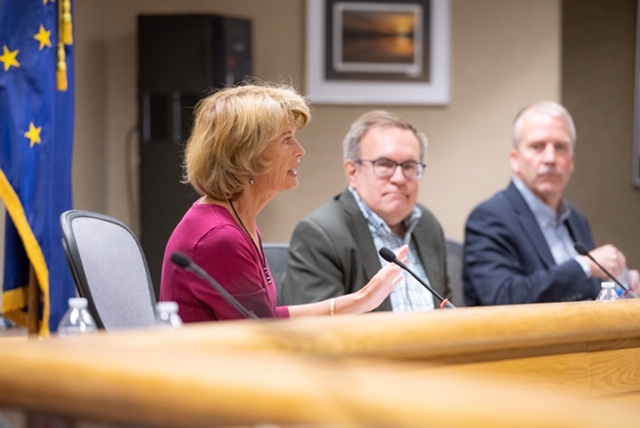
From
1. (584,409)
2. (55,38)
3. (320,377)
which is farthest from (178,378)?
(55,38)

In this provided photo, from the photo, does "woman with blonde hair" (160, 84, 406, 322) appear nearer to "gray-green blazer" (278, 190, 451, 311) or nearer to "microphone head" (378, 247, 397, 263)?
"microphone head" (378, 247, 397, 263)

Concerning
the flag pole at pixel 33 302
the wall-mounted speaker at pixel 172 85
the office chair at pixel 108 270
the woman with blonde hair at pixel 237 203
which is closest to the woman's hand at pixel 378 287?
the woman with blonde hair at pixel 237 203

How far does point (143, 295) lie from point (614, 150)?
13.1 feet

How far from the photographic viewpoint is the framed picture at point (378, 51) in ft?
14.9

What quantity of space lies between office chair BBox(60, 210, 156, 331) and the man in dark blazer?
1324mm

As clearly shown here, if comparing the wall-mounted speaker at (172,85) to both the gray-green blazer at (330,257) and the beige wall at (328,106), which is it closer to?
the beige wall at (328,106)

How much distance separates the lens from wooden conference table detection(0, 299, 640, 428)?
2.36ft

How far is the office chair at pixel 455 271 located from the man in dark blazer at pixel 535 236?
0.09 feet

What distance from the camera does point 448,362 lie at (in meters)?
1.28

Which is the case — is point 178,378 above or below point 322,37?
below

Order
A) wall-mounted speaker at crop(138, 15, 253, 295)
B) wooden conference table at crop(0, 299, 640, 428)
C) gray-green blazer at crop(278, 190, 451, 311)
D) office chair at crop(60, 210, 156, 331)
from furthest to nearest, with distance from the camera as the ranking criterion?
wall-mounted speaker at crop(138, 15, 253, 295), gray-green blazer at crop(278, 190, 451, 311), office chair at crop(60, 210, 156, 331), wooden conference table at crop(0, 299, 640, 428)

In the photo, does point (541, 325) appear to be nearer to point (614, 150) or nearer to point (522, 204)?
Answer: point (522, 204)

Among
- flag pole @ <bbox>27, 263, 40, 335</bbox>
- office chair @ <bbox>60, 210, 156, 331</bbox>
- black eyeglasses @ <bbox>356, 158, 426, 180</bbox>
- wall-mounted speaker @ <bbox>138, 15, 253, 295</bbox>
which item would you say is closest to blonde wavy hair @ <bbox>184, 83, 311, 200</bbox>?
office chair @ <bbox>60, 210, 156, 331</bbox>

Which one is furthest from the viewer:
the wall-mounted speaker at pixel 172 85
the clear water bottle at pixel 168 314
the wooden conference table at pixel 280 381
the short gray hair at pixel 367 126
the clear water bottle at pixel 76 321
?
the wall-mounted speaker at pixel 172 85
